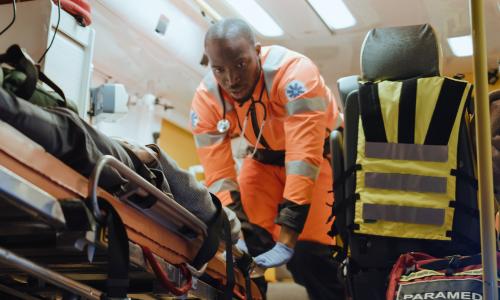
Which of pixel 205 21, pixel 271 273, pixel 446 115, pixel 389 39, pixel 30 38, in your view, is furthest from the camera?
pixel 271 273

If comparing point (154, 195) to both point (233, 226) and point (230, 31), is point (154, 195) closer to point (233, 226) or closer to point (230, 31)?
point (233, 226)

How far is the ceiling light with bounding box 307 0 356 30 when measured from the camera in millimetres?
4750

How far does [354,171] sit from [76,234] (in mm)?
1303

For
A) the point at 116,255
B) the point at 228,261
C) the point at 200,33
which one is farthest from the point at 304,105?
the point at 200,33

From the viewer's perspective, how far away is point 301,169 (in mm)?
3062

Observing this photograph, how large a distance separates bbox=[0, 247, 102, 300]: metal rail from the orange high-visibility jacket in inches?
61.5

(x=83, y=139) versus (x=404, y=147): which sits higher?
(x=404, y=147)

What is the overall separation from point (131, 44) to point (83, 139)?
357 cm

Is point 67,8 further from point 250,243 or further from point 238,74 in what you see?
point 250,243

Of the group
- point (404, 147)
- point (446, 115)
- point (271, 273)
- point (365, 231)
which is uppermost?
point (446, 115)

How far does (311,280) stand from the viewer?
3457mm

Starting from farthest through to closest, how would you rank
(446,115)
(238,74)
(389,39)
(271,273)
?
1. (271,273)
2. (238,74)
3. (389,39)
4. (446,115)

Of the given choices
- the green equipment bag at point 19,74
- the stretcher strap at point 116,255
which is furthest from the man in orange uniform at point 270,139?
the green equipment bag at point 19,74

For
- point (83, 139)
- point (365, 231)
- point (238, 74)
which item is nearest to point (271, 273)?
point (238, 74)
